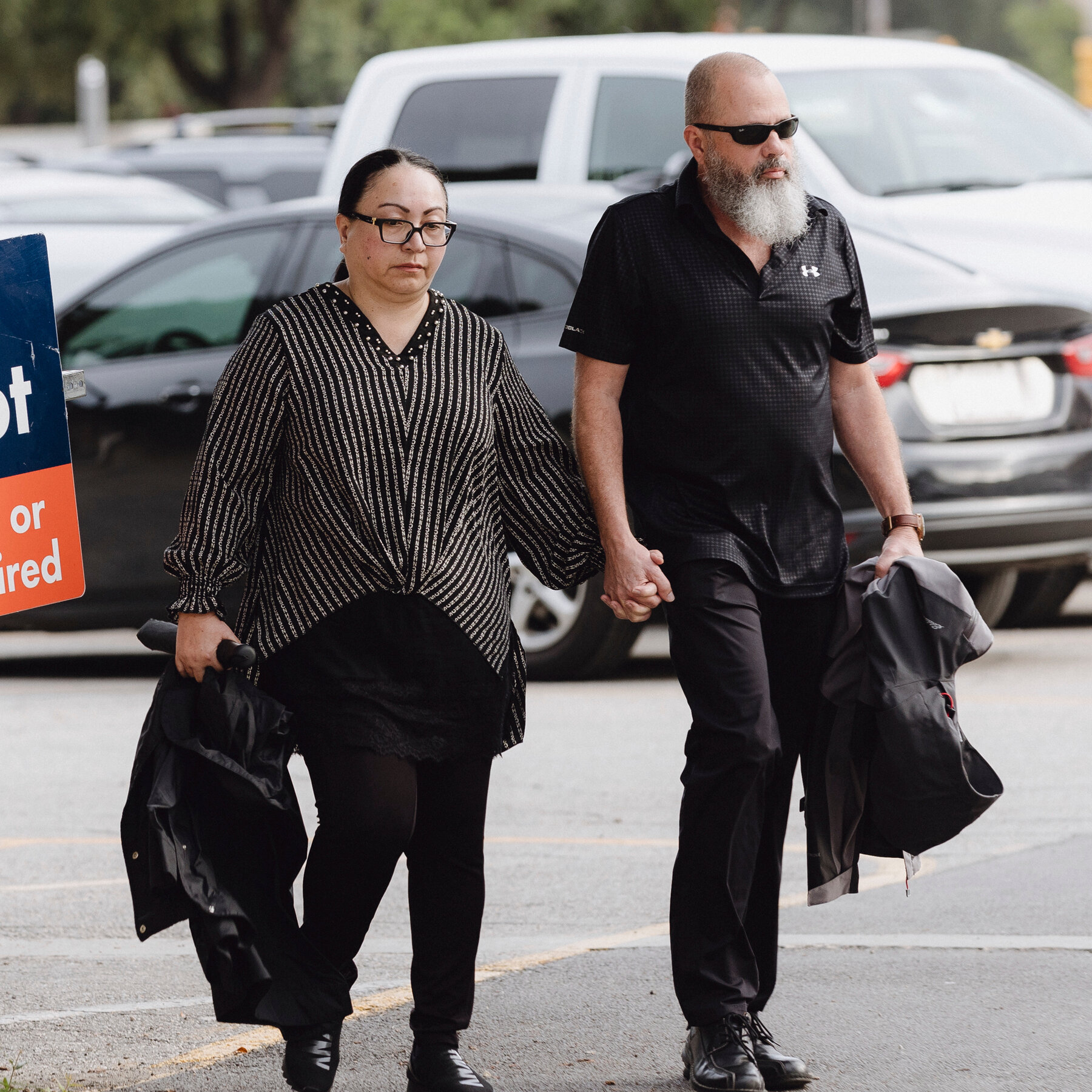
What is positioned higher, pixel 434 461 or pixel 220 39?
pixel 434 461

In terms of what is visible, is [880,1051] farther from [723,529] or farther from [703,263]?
[703,263]

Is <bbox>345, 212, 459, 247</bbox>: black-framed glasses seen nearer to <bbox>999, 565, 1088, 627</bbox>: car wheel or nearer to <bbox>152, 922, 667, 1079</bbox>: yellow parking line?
<bbox>152, 922, 667, 1079</bbox>: yellow parking line

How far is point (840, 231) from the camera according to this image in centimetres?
416

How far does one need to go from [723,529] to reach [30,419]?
1243 mm

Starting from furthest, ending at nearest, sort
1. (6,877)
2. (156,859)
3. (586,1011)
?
(6,877), (586,1011), (156,859)

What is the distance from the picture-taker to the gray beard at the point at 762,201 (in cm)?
397

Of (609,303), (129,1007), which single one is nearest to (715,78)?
(609,303)

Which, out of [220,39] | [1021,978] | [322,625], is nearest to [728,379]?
[322,625]

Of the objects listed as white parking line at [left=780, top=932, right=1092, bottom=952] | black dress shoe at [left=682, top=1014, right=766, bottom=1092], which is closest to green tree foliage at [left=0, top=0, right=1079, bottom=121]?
white parking line at [left=780, top=932, right=1092, bottom=952]

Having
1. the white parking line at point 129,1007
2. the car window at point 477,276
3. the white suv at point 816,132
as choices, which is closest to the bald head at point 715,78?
the white parking line at point 129,1007

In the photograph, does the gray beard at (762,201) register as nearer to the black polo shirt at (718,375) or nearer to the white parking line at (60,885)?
the black polo shirt at (718,375)

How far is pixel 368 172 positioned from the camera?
382 centimetres

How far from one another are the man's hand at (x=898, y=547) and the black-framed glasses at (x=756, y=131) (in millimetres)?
760

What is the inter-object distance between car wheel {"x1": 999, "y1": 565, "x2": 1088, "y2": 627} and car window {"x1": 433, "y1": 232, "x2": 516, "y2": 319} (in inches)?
102
